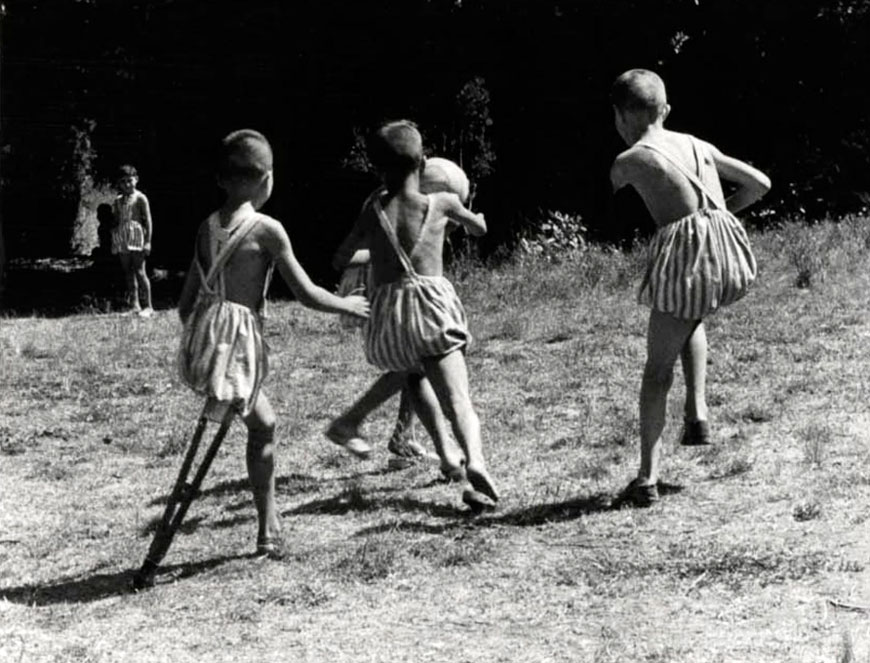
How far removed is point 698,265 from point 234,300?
1911 millimetres

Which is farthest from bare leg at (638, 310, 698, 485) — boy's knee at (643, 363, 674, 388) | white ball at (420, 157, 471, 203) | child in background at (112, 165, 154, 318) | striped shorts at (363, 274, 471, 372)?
child in background at (112, 165, 154, 318)

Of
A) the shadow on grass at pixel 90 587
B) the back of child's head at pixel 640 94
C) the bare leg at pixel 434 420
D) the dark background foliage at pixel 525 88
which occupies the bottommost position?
the shadow on grass at pixel 90 587

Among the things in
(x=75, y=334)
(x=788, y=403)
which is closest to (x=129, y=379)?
(x=75, y=334)

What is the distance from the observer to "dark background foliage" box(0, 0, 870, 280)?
18391 millimetres

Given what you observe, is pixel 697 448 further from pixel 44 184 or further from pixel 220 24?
pixel 44 184

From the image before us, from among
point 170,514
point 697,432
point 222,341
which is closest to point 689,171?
point 697,432

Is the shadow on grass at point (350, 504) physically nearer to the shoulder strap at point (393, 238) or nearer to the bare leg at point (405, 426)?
the bare leg at point (405, 426)

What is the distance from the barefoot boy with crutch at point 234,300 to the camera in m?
5.79

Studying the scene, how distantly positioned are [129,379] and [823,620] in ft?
23.5

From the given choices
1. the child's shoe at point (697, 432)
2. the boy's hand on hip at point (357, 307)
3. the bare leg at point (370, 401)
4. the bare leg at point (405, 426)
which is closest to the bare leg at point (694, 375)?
the child's shoe at point (697, 432)

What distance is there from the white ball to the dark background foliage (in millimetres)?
10687

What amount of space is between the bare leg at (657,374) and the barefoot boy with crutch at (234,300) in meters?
1.31

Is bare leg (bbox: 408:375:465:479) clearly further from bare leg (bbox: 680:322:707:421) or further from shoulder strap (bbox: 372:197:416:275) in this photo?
bare leg (bbox: 680:322:707:421)

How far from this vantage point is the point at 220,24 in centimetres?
1995
